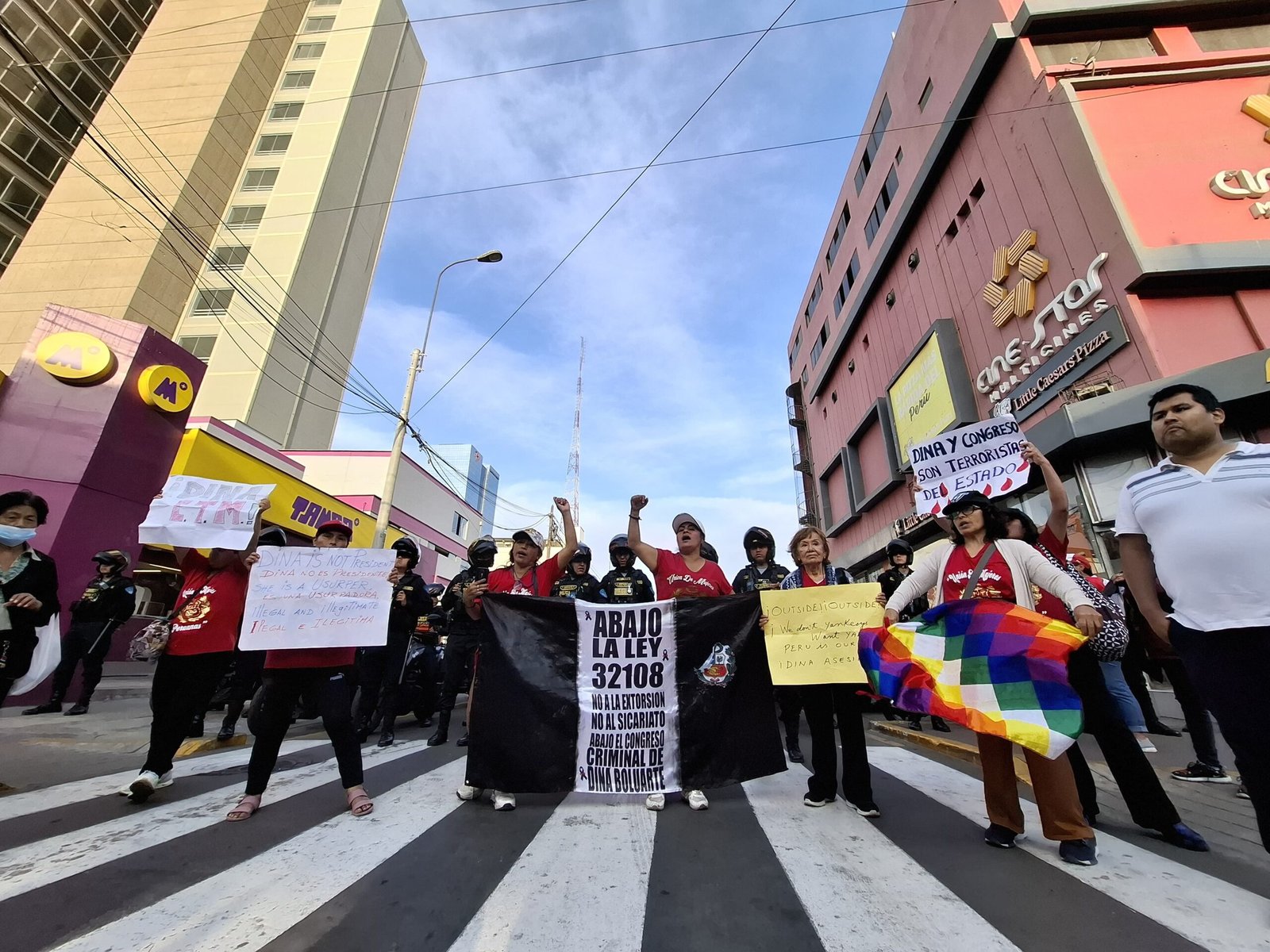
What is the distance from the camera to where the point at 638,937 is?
1.73m

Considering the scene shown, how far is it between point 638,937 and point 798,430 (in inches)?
1423

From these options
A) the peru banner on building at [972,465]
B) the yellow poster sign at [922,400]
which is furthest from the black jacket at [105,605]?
the yellow poster sign at [922,400]

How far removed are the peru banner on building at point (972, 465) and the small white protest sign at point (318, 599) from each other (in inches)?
189

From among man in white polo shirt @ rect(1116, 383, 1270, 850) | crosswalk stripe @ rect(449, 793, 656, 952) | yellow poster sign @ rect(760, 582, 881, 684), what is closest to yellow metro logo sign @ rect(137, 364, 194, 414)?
crosswalk stripe @ rect(449, 793, 656, 952)

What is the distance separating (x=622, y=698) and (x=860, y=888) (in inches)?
69.5

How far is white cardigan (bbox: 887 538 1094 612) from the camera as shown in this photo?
2664 mm

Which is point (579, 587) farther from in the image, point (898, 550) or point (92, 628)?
point (92, 628)

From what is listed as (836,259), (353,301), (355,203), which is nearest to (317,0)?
(355,203)

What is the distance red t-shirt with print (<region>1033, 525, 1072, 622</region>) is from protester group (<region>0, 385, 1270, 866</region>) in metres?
0.01

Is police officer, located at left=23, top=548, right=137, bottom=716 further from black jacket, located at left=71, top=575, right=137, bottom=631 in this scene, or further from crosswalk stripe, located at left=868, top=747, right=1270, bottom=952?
crosswalk stripe, located at left=868, top=747, right=1270, bottom=952

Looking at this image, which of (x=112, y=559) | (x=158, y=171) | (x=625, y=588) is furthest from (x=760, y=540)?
(x=158, y=171)

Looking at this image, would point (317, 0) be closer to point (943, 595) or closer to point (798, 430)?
point (798, 430)

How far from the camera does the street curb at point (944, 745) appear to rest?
4.11 m

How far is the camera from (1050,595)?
3111 millimetres
